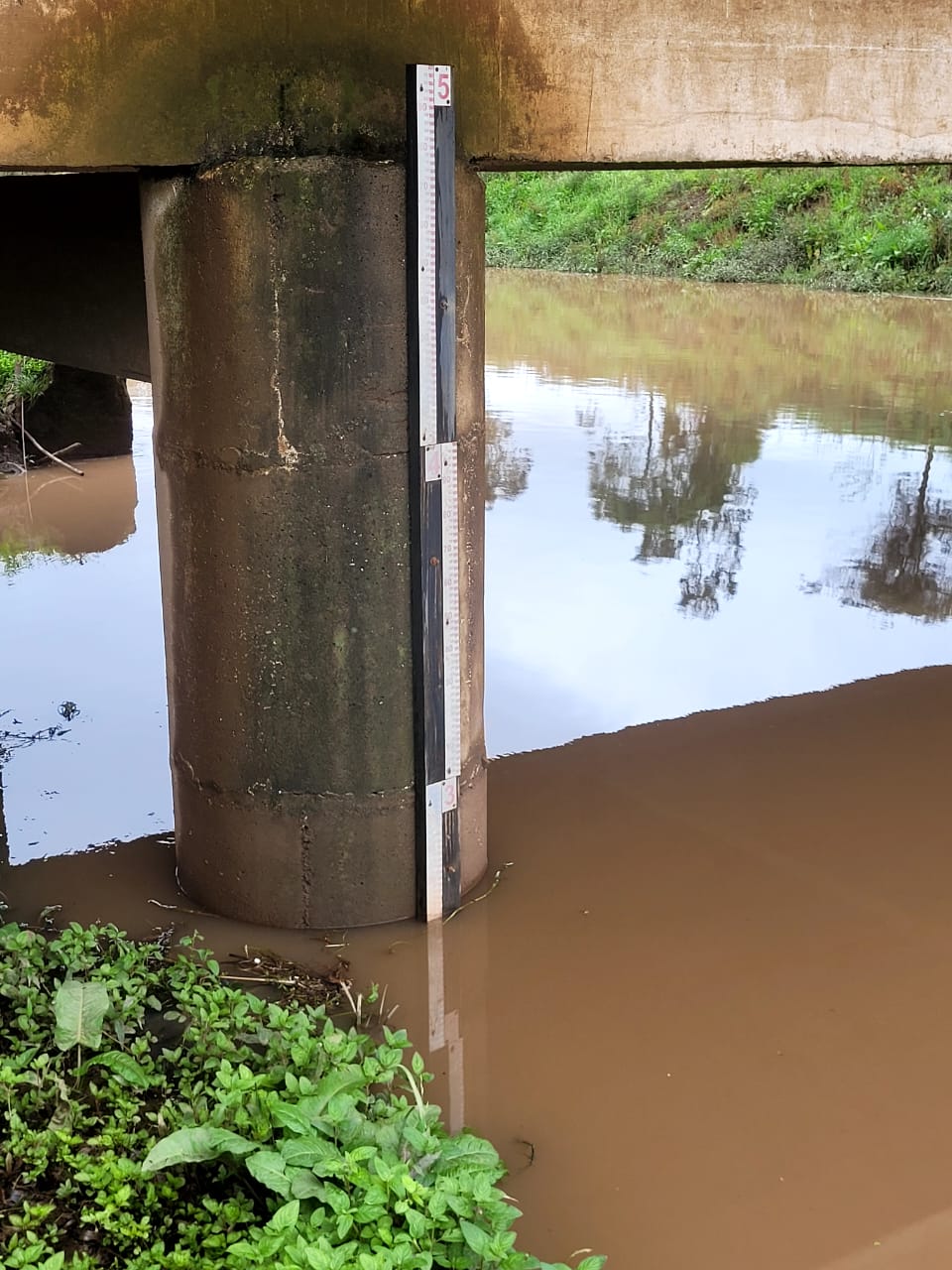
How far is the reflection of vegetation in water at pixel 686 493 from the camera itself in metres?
9.39

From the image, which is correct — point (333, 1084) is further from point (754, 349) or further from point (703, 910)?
point (754, 349)

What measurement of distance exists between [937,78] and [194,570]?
328 cm

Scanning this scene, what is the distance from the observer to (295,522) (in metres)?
4.48

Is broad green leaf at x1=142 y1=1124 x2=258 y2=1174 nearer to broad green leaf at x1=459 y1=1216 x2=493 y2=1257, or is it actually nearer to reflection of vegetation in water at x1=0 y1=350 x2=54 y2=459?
broad green leaf at x1=459 y1=1216 x2=493 y2=1257

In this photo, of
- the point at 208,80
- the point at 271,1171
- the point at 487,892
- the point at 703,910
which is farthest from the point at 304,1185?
the point at 208,80

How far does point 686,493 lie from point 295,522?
7.68m

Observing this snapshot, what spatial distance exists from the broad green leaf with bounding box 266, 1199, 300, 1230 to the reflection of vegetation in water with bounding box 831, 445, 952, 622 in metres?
6.46

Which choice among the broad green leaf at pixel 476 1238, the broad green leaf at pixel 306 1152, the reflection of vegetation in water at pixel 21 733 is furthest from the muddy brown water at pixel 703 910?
the broad green leaf at pixel 306 1152

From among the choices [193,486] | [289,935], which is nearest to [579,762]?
[289,935]

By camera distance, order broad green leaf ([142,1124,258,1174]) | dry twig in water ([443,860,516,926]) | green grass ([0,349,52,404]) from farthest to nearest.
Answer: green grass ([0,349,52,404]) < dry twig in water ([443,860,516,926]) < broad green leaf ([142,1124,258,1174])

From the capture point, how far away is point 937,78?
5.16 m

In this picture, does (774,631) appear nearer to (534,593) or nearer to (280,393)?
(534,593)

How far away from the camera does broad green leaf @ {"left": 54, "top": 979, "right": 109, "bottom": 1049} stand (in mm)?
3695

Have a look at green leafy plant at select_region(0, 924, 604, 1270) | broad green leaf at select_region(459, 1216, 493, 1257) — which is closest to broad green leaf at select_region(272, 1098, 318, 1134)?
green leafy plant at select_region(0, 924, 604, 1270)
